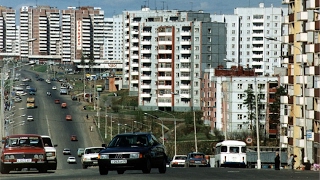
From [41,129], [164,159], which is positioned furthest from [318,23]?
[41,129]

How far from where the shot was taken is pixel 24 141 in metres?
43.7

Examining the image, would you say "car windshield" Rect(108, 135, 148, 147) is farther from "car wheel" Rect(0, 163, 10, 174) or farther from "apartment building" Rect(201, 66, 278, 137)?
"apartment building" Rect(201, 66, 278, 137)

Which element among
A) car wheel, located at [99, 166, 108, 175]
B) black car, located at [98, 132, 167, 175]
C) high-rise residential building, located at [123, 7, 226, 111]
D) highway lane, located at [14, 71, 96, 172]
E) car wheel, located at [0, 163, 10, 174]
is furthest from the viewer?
high-rise residential building, located at [123, 7, 226, 111]

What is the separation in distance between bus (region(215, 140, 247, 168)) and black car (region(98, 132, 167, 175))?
106 feet

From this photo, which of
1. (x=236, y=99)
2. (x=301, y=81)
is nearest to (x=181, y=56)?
(x=236, y=99)

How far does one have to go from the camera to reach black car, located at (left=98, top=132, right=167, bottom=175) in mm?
37656

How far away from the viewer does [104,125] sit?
567 feet

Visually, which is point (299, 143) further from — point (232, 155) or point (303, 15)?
point (232, 155)

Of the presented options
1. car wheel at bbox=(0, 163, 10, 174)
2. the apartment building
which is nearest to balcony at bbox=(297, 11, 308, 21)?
the apartment building

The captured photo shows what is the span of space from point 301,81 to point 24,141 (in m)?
57.2

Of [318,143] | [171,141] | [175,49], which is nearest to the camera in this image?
[318,143]

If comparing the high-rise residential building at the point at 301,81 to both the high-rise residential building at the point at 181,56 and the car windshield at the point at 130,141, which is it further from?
the high-rise residential building at the point at 181,56

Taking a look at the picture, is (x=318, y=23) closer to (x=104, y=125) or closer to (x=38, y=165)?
(x=38, y=165)

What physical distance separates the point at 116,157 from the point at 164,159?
3731 mm
